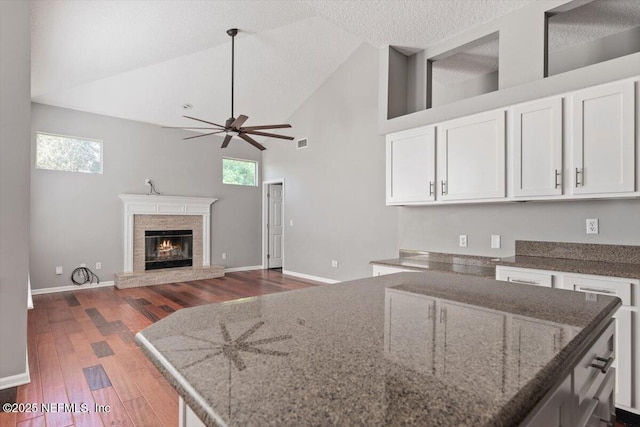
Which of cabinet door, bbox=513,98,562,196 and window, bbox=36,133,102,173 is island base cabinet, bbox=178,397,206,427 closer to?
cabinet door, bbox=513,98,562,196

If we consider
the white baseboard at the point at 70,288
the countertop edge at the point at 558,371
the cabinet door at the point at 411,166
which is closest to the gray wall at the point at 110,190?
the white baseboard at the point at 70,288

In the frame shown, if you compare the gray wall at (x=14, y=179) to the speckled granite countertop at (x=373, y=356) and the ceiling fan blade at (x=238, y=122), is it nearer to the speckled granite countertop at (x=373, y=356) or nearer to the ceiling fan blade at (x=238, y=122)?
the ceiling fan blade at (x=238, y=122)

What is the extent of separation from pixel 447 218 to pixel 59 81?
540 cm

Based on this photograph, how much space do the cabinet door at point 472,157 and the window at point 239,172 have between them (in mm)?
5365

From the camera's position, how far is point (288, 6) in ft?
13.2

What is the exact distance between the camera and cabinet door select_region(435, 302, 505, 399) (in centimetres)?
65

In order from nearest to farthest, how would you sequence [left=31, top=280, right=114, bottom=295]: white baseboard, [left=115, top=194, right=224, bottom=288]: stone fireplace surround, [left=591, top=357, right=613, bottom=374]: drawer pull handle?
[left=591, top=357, right=613, bottom=374]: drawer pull handle, [left=31, top=280, right=114, bottom=295]: white baseboard, [left=115, top=194, right=224, bottom=288]: stone fireplace surround

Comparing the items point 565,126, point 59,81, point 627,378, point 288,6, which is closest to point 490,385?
point 627,378

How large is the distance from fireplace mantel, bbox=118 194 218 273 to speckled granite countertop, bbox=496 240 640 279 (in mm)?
5836

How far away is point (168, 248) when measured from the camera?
688 centimetres

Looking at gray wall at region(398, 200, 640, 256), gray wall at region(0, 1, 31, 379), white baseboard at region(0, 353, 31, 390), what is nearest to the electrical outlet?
gray wall at region(398, 200, 640, 256)

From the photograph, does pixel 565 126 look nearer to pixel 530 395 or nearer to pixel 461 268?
pixel 461 268

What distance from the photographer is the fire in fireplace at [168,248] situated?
660 centimetres

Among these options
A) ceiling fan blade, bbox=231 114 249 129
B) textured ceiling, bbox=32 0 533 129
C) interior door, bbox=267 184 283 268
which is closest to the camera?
A: textured ceiling, bbox=32 0 533 129
